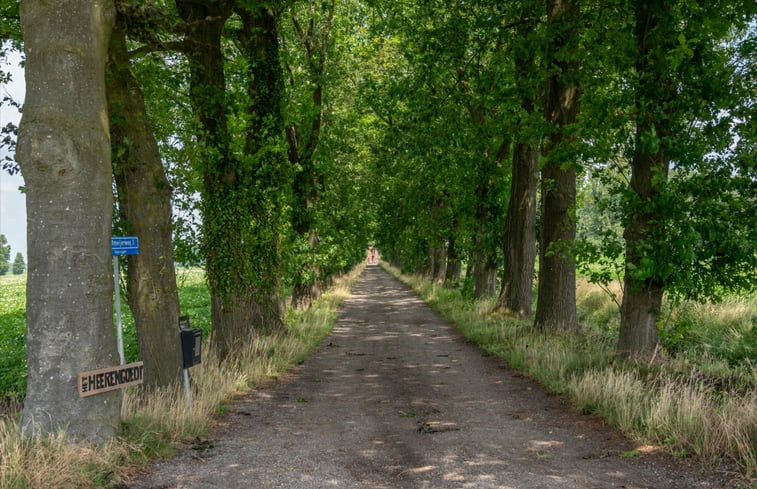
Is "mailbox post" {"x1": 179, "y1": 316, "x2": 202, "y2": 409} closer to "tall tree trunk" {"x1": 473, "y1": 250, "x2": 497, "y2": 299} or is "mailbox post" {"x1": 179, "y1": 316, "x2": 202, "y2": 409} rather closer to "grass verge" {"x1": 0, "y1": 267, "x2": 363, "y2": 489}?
"grass verge" {"x1": 0, "y1": 267, "x2": 363, "y2": 489}

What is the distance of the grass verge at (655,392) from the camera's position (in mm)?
6191

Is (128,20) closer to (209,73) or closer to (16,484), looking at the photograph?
(209,73)

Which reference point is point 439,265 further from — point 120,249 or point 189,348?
point 120,249

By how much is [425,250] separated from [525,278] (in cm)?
2472

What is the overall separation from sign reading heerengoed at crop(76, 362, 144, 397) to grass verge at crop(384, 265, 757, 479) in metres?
5.68

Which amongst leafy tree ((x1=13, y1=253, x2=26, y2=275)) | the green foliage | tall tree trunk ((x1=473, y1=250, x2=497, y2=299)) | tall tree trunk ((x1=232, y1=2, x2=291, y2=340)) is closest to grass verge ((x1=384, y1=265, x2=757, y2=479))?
tall tree trunk ((x1=232, y1=2, x2=291, y2=340))

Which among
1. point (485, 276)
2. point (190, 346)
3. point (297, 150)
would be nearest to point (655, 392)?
point (190, 346)

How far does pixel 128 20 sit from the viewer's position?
7.42 metres

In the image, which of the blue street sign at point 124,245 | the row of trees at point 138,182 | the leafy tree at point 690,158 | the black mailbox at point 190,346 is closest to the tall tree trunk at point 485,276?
the row of trees at point 138,182

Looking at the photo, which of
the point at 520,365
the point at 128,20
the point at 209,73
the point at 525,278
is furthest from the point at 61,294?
the point at 525,278

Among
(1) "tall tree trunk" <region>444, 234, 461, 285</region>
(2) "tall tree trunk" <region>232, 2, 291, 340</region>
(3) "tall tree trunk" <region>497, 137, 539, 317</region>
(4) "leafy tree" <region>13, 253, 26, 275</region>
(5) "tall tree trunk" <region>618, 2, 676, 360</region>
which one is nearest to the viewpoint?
(5) "tall tree trunk" <region>618, 2, 676, 360</region>

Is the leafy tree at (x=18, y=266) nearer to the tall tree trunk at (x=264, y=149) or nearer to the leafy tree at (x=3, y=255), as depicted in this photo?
the leafy tree at (x=3, y=255)

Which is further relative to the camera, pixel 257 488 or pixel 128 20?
pixel 128 20

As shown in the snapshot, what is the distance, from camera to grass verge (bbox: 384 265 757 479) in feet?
20.3
